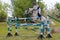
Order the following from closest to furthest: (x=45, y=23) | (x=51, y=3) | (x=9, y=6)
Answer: (x=45, y=23), (x=9, y=6), (x=51, y=3)

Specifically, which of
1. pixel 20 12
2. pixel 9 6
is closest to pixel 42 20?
pixel 20 12

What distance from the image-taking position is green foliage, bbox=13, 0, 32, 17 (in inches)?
1190

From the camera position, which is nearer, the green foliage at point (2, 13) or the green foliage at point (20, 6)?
the green foliage at point (20, 6)

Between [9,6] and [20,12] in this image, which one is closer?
[20,12]

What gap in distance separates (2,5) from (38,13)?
19.5 m

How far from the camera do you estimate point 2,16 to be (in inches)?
1205

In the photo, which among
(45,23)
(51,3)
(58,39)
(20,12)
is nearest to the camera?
(58,39)

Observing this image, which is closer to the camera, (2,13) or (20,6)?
(20,6)

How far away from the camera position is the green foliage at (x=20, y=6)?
30.2m

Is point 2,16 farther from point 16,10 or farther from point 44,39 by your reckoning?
point 44,39

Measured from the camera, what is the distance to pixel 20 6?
3064 cm

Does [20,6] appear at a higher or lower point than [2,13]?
→ higher

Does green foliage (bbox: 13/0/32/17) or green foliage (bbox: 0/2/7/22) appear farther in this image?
green foliage (bbox: 0/2/7/22)

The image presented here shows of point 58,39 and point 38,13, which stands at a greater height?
point 38,13
